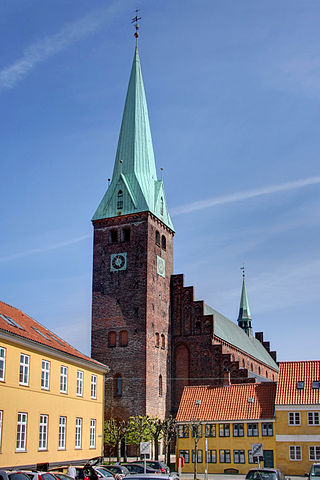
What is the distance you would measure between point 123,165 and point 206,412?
84.6ft

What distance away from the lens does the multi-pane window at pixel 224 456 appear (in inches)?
1838

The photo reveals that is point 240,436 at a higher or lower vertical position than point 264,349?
lower

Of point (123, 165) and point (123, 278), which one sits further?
point (123, 165)

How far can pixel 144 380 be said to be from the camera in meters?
53.8

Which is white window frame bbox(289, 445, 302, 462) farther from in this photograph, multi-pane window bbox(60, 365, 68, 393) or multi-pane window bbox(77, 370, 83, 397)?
multi-pane window bbox(60, 365, 68, 393)

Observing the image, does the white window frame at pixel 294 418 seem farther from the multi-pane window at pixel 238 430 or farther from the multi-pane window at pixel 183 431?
the multi-pane window at pixel 183 431

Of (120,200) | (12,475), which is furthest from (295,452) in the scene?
(12,475)

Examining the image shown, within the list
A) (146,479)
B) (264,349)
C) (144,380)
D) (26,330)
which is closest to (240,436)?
(144,380)

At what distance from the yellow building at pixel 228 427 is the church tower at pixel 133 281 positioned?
5.24m

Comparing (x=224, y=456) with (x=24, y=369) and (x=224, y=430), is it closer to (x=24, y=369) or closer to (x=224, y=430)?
(x=224, y=430)

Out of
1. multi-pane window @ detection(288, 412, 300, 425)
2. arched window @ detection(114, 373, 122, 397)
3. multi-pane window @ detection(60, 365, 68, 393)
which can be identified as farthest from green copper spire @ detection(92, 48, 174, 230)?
multi-pane window @ detection(60, 365, 68, 393)

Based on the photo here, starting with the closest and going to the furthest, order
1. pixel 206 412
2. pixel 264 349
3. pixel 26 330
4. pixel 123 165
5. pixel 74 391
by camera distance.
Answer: pixel 26 330
pixel 74 391
pixel 206 412
pixel 123 165
pixel 264 349

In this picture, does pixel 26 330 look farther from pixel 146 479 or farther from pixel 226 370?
pixel 226 370

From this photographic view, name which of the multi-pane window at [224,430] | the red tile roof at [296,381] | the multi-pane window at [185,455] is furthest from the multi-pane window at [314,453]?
the multi-pane window at [185,455]
